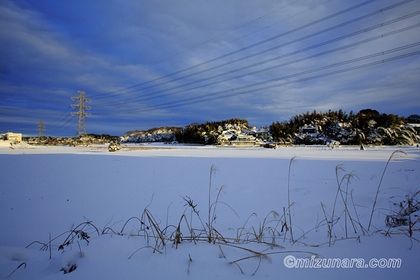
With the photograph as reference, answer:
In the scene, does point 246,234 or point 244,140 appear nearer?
point 246,234

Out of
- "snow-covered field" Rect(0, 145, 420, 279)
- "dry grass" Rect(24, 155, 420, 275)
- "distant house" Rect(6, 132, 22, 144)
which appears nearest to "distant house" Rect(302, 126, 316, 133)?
"snow-covered field" Rect(0, 145, 420, 279)

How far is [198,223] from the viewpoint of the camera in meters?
3.10

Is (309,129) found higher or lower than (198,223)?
higher

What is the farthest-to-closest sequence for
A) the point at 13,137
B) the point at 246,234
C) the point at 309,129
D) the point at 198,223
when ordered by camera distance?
1. the point at 309,129
2. the point at 13,137
3. the point at 198,223
4. the point at 246,234

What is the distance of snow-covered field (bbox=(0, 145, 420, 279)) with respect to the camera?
39.5 inches

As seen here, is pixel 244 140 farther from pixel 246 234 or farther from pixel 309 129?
pixel 246 234

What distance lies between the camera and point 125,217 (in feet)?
10.6

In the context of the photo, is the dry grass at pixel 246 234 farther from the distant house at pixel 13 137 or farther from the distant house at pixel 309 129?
the distant house at pixel 13 137

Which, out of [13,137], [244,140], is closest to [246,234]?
[244,140]

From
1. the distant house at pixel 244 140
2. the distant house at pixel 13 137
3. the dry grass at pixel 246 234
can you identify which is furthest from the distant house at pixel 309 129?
the distant house at pixel 13 137

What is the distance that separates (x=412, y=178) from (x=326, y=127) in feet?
61.7

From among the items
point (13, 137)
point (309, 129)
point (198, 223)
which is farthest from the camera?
point (309, 129)

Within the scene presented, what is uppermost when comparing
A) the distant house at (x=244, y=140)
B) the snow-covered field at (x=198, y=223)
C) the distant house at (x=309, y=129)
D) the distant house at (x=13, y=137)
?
the distant house at (x=309, y=129)

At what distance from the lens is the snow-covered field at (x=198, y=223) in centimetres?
100
